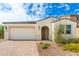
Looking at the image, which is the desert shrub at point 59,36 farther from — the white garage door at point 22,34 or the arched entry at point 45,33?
the white garage door at point 22,34

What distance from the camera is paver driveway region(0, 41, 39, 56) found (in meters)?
10.9

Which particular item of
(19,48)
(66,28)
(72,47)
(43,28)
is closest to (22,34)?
(19,48)

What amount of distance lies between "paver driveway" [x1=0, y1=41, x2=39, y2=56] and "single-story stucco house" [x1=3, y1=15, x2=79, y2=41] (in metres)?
0.14

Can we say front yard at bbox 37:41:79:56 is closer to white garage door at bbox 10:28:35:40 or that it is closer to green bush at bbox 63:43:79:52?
green bush at bbox 63:43:79:52

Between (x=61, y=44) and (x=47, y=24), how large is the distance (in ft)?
2.26

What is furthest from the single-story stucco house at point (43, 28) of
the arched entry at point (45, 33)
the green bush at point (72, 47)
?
the green bush at point (72, 47)

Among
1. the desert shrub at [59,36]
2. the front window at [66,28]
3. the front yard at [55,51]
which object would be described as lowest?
the front yard at [55,51]

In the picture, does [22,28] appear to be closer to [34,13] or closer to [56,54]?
[34,13]

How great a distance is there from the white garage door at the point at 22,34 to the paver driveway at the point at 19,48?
141mm

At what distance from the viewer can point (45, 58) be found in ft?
35.4

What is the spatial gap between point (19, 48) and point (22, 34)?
1.33 ft

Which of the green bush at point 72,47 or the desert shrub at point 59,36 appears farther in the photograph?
the desert shrub at point 59,36

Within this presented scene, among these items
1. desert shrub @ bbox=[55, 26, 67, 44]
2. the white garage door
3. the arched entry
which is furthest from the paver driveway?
desert shrub @ bbox=[55, 26, 67, 44]

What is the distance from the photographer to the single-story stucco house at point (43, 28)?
35.7ft
